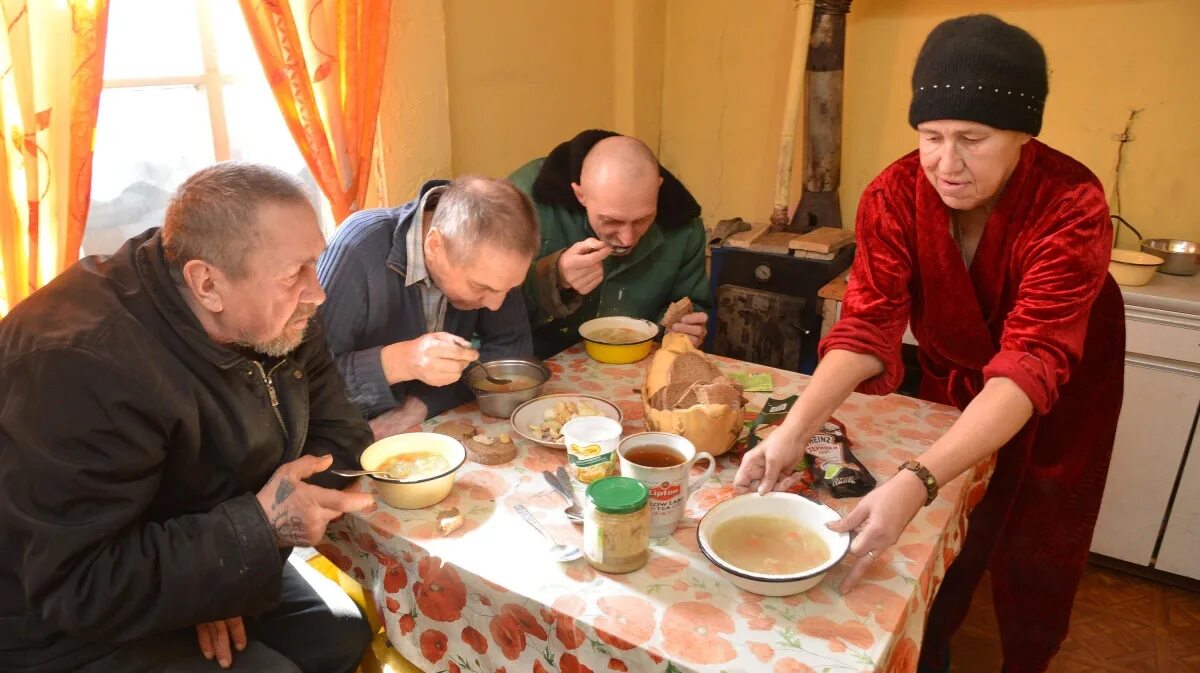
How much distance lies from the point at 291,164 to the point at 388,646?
152 centimetres

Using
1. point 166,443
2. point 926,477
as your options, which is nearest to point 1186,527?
point 926,477

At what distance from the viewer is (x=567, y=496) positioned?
4.44ft

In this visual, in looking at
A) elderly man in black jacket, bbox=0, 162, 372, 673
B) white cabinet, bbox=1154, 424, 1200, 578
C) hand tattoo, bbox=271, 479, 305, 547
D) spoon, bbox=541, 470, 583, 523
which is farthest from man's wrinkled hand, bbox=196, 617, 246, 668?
white cabinet, bbox=1154, 424, 1200, 578

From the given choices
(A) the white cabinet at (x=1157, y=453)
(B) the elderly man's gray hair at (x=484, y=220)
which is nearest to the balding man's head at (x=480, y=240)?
(B) the elderly man's gray hair at (x=484, y=220)

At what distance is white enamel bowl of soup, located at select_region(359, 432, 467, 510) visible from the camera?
1.31m

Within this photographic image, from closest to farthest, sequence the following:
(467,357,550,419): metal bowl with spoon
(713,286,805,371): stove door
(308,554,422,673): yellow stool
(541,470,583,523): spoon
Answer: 1. (541,470,583,523): spoon
2. (308,554,422,673): yellow stool
3. (467,357,550,419): metal bowl with spoon
4. (713,286,805,371): stove door

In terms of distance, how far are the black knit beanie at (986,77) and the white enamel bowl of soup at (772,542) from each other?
29.9 inches

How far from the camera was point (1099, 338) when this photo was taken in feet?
5.66

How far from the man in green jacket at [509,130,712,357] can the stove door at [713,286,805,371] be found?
65 cm

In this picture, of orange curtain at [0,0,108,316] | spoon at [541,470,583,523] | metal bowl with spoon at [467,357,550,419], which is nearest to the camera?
spoon at [541,470,583,523]

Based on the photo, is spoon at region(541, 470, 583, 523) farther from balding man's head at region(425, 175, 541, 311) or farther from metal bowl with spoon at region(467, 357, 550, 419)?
balding man's head at region(425, 175, 541, 311)

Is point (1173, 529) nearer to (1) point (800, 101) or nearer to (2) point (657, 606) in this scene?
(1) point (800, 101)

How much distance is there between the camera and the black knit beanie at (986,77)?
54.6 inches

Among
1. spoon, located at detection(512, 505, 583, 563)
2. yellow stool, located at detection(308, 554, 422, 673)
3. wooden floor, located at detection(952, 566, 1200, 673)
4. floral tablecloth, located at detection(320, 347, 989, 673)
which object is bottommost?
wooden floor, located at detection(952, 566, 1200, 673)
